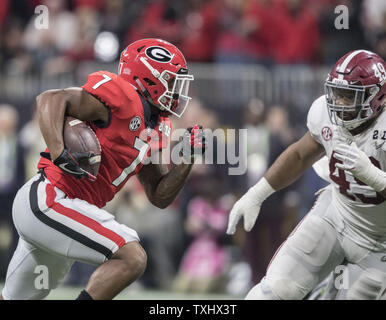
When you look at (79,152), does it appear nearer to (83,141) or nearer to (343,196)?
(83,141)

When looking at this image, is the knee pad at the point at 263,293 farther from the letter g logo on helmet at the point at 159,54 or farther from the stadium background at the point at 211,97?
the stadium background at the point at 211,97

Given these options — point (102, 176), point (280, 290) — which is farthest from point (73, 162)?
point (280, 290)

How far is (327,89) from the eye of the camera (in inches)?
198

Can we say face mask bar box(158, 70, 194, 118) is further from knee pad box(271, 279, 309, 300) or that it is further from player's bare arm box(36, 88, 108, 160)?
knee pad box(271, 279, 309, 300)

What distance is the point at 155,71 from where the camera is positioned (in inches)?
197

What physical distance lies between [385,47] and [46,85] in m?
3.57

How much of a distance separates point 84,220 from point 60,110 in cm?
61

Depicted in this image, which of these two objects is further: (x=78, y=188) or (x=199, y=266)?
(x=199, y=266)

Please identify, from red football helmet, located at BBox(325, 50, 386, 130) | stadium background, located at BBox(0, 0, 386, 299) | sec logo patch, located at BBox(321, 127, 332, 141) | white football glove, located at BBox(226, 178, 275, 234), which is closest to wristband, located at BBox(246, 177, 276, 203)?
white football glove, located at BBox(226, 178, 275, 234)

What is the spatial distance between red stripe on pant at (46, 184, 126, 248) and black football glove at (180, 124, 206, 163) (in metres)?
0.80

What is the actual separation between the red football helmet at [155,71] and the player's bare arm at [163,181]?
1.27 ft

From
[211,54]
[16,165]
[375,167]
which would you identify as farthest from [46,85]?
[375,167]

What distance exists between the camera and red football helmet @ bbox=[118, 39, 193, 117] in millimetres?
5023
